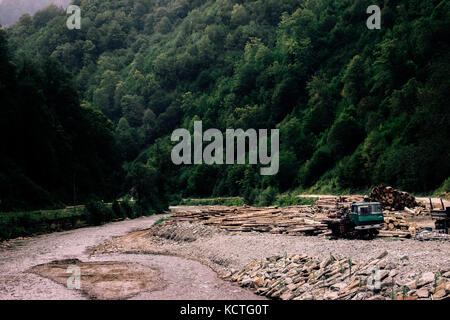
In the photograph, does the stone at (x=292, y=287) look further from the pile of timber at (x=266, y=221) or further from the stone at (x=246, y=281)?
the pile of timber at (x=266, y=221)

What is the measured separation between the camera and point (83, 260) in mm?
22922

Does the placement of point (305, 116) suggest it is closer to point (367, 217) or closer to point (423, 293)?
point (367, 217)

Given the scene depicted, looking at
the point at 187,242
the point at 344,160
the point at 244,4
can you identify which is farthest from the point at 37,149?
the point at 244,4

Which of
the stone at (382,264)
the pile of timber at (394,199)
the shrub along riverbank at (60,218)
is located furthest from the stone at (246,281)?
the shrub along riverbank at (60,218)

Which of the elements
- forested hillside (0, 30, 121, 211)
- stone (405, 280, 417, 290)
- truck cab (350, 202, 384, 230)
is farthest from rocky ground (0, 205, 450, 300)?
forested hillside (0, 30, 121, 211)

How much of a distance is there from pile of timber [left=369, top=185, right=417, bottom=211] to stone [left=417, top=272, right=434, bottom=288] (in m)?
19.9

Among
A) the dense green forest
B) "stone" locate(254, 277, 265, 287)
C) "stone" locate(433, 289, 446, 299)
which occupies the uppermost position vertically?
the dense green forest

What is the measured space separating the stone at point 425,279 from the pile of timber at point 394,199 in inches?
783

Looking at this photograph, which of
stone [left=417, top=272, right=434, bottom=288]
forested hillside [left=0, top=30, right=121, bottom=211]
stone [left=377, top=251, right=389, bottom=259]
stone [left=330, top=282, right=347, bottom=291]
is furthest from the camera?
forested hillside [left=0, top=30, right=121, bottom=211]

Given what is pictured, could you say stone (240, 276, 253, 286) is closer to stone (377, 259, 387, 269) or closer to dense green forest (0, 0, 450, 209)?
stone (377, 259, 387, 269)

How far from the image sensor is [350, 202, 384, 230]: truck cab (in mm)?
18672

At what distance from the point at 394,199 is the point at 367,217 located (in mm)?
12612
